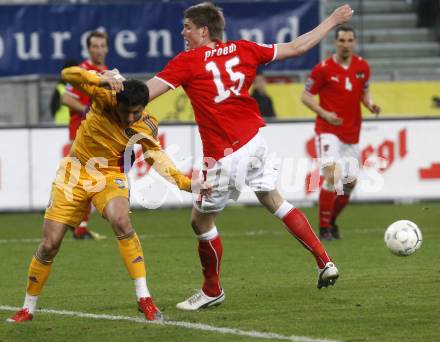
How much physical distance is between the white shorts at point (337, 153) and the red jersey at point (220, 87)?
476 cm

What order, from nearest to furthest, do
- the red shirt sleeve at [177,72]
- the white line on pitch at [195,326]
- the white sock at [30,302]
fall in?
the white line on pitch at [195,326]
the white sock at [30,302]
the red shirt sleeve at [177,72]

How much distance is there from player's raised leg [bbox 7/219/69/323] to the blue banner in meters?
11.7

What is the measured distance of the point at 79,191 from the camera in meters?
8.09

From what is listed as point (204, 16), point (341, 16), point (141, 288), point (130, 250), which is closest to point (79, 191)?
point (130, 250)

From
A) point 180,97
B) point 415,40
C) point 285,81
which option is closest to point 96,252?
point 180,97

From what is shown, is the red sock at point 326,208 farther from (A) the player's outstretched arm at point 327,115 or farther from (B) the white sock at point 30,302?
(B) the white sock at point 30,302

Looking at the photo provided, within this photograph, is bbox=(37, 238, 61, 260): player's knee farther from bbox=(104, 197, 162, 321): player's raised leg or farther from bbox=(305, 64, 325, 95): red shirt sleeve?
bbox=(305, 64, 325, 95): red shirt sleeve

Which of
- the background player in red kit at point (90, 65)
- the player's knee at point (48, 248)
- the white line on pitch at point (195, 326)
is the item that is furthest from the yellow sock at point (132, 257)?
the background player in red kit at point (90, 65)

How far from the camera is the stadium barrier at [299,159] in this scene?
17406mm

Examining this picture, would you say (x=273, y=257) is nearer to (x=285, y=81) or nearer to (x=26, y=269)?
(x=26, y=269)

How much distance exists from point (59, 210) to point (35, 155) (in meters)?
Answer: 9.54

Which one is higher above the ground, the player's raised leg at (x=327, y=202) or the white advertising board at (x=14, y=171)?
the player's raised leg at (x=327, y=202)

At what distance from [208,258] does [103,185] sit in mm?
1116

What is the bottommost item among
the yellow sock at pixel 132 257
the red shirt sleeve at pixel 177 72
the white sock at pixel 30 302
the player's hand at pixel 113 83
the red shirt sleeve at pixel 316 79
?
the white sock at pixel 30 302
